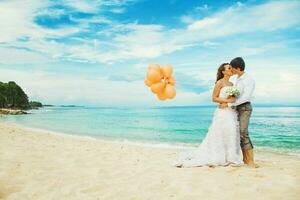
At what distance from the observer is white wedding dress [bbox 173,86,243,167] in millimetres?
8125

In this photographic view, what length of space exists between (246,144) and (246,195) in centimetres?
251

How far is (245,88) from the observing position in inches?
311

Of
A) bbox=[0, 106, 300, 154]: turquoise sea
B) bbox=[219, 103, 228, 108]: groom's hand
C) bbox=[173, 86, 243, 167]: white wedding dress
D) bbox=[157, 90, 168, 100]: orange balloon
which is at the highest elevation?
bbox=[157, 90, 168, 100]: orange balloon

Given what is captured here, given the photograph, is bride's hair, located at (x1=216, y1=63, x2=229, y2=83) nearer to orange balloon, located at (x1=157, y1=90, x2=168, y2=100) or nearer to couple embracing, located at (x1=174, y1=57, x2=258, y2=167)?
couple embracing, located at (x1=174, y1=57, x2=258, y2=167)

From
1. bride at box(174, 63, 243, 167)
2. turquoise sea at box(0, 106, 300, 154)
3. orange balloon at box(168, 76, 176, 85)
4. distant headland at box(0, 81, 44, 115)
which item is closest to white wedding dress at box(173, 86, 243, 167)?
bride at box(174, 63, 243, 167)

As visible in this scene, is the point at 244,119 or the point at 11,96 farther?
the point at 11,96

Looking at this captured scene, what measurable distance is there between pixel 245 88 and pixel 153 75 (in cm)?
445

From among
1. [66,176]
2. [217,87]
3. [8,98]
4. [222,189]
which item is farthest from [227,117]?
[8,98]

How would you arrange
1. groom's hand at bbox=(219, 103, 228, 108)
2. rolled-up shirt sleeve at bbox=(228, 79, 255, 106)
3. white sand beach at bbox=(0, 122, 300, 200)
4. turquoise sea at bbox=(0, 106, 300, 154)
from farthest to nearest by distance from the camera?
turquoise sea at bbox=(0, 106, 300, 154), groom's hand at bbox=(219, 103, 228, 108), rolled-up shirt sleeve at bbox=(228, 79, 255, 106), white sand beach at bbox=(0, 122, 300, 200)

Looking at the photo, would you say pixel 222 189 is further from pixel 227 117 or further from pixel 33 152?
pixel 33 152

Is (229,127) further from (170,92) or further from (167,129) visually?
(167,129)

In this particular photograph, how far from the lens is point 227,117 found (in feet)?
26.8

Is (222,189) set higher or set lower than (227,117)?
lower

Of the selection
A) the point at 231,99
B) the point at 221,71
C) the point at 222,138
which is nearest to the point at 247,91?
the point at 231,99
